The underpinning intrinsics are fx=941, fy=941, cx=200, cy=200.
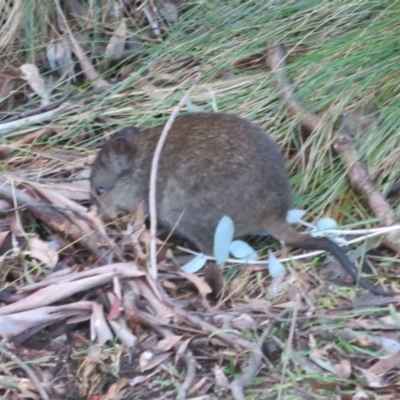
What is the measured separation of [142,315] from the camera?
A: 4410 millimetres

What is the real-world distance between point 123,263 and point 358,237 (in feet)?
4.15

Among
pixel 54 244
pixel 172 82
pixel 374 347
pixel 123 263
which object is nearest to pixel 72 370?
pixel 123 263

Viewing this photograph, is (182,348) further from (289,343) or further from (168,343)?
(289,343)

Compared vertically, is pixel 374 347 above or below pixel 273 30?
below

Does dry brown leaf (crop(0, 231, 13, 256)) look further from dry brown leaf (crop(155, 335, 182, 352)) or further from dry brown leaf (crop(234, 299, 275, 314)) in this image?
dry brown leaf (crop(234, 299, 275, 314))

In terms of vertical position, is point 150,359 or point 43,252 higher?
point 43,252

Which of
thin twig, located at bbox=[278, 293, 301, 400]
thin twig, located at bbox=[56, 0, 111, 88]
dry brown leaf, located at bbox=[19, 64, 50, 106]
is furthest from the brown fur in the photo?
thin twig, located at bbox=[56, 0, 111, 88]

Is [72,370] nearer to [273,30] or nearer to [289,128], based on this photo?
[289,128]

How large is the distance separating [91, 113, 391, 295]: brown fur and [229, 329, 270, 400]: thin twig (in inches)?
30.0

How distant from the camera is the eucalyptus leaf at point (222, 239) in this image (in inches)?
192

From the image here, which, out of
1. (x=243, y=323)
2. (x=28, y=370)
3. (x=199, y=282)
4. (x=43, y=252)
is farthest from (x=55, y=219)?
(x=243, y=323)

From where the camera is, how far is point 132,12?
6.97m

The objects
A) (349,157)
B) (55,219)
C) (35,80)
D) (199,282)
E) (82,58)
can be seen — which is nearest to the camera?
→ (199,282)

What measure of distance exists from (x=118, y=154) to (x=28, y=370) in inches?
64.9
